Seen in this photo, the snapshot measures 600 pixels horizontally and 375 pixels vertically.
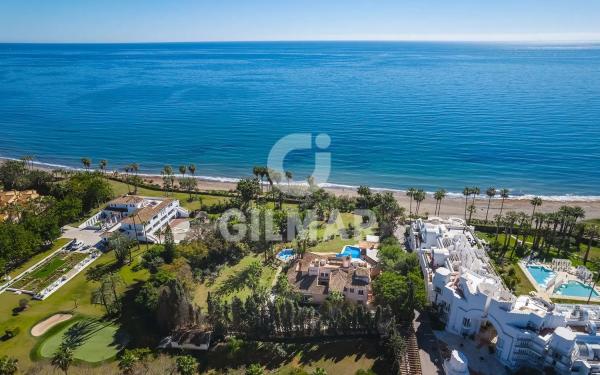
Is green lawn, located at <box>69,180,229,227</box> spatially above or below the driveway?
above

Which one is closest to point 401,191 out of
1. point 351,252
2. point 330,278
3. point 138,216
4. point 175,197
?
point 351,252

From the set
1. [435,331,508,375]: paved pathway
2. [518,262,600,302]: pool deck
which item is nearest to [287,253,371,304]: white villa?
[435,331,508,375]: paved pathway

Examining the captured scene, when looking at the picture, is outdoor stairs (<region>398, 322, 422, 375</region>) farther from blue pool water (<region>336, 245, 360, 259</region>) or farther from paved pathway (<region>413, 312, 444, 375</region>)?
blue pool water (<region>336, 245, 360, 259</region>)

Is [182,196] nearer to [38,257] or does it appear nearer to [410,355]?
[38,257]

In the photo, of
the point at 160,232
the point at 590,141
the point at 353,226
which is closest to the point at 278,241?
the point at 353,226

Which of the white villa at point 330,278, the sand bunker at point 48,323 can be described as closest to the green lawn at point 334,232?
the white villa at point 330,278

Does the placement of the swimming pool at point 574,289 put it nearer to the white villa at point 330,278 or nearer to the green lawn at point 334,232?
the white villa at point 330,278
